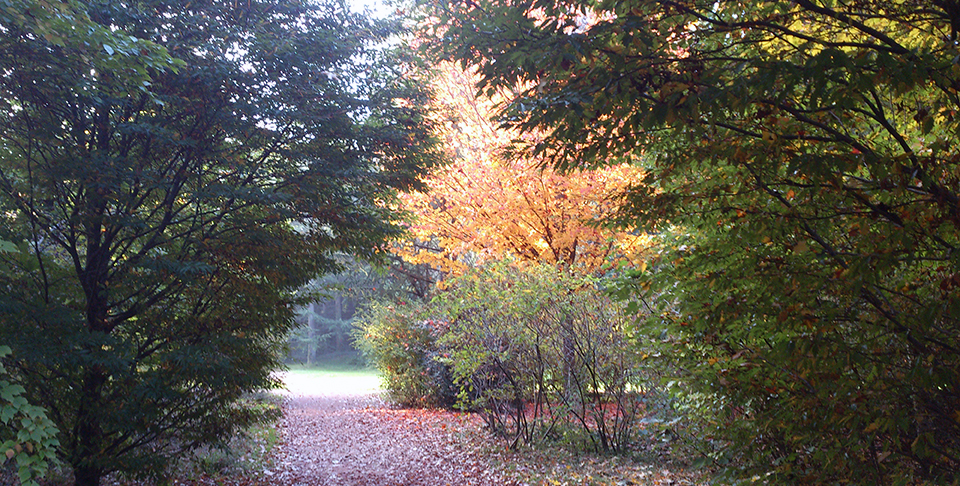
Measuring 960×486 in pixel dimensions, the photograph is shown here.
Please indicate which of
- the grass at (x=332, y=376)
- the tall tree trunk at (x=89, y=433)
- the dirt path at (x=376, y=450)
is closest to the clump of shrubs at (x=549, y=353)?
the dirt path at (x=376, y=450)

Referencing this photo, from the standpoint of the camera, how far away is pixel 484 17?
3309mm

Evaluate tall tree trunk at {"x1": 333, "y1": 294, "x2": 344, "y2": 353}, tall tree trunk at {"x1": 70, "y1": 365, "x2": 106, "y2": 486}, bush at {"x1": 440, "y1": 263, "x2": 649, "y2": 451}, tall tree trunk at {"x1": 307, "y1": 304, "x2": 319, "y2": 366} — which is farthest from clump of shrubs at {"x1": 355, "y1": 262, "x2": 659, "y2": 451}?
tall tree trunk at {"x1": 333, "y1": 294, "x2": 344, "y2": 353}

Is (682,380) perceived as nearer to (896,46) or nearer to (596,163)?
(596,163)

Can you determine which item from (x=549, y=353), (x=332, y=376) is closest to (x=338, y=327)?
(x=332, y=376)

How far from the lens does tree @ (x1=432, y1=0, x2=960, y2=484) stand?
2.40 m

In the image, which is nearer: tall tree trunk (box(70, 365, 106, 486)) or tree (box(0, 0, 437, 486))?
tree (box(0, 0, 437, 486))

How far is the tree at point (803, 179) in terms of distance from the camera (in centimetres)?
240

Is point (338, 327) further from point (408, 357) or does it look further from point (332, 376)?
point (408, 357)

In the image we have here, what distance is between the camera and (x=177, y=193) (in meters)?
6.36

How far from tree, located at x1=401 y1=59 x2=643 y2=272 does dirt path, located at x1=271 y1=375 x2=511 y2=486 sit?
342cm

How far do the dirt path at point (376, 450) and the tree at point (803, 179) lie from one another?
489cm

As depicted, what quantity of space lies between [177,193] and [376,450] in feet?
18.5

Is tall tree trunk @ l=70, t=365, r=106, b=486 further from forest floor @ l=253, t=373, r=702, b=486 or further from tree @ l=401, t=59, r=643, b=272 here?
tree @ l=401, t=59, r=643, b=272

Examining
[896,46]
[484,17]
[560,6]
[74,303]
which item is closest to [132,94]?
[74,303]
